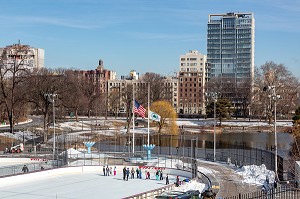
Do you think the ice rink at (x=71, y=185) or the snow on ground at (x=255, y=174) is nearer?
the ice rink at (x=71, y=185)

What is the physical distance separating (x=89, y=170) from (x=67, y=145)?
24.0 m

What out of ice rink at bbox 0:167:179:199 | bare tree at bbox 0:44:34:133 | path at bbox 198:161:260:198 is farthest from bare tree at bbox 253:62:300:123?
ice rink at bbox 0:167:179:199

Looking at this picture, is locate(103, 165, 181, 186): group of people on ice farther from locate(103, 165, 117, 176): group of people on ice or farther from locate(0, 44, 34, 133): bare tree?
locate(0, 44, 34, 133): bare tree

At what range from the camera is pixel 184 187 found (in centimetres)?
3772

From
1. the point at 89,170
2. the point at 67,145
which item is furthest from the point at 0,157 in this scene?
the point at 67,145

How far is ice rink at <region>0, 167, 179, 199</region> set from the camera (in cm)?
3536

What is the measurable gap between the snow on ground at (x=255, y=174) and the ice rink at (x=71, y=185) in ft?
20.5

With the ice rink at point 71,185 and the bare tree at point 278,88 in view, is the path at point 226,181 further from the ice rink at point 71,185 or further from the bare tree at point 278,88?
the bare tree at point 278,88

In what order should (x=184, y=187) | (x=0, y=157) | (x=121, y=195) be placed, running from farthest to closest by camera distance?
(x=0, y=157) → (x=184, y=187) → (x=121, y=195)

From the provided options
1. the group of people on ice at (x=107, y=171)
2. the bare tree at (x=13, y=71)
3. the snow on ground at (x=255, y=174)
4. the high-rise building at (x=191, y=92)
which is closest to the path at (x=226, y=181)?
the snow on ground at (x=255, y=174)

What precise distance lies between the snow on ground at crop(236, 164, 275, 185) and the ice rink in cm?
624

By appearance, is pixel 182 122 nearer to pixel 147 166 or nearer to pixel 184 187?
pixel 147 166

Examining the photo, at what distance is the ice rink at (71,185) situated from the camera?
116ft

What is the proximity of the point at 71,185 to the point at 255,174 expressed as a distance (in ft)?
50.0
